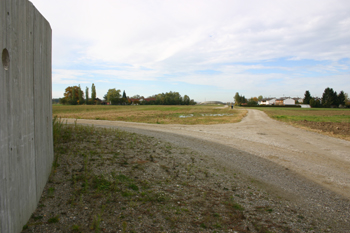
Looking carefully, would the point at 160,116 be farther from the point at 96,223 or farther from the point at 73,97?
the point at 73,97

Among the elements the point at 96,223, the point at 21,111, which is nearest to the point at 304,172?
the point at 96,223

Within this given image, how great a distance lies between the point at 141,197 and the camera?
415 centimetres

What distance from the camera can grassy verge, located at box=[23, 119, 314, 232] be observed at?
10.9 feet

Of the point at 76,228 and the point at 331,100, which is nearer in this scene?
the point at 76,228

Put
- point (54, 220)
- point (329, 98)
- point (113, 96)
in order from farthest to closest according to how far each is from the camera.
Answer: point (113, 96)
point (329, 98)
point (54, 220)

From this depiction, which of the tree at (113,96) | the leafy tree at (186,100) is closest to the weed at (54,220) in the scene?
the tree at (113,96)

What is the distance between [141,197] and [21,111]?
2467mm

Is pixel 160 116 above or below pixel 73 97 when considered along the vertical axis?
below

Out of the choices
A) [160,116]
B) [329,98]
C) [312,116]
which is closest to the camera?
[160,116]

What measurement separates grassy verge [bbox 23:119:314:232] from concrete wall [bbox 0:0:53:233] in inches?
18.7

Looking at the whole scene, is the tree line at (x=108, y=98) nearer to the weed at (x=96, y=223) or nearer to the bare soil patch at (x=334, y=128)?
the bare soil patch at (x=334, y=128)

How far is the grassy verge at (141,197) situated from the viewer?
130 inches

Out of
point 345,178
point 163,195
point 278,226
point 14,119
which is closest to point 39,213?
point 14,119

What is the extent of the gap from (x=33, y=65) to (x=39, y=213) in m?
2.19
